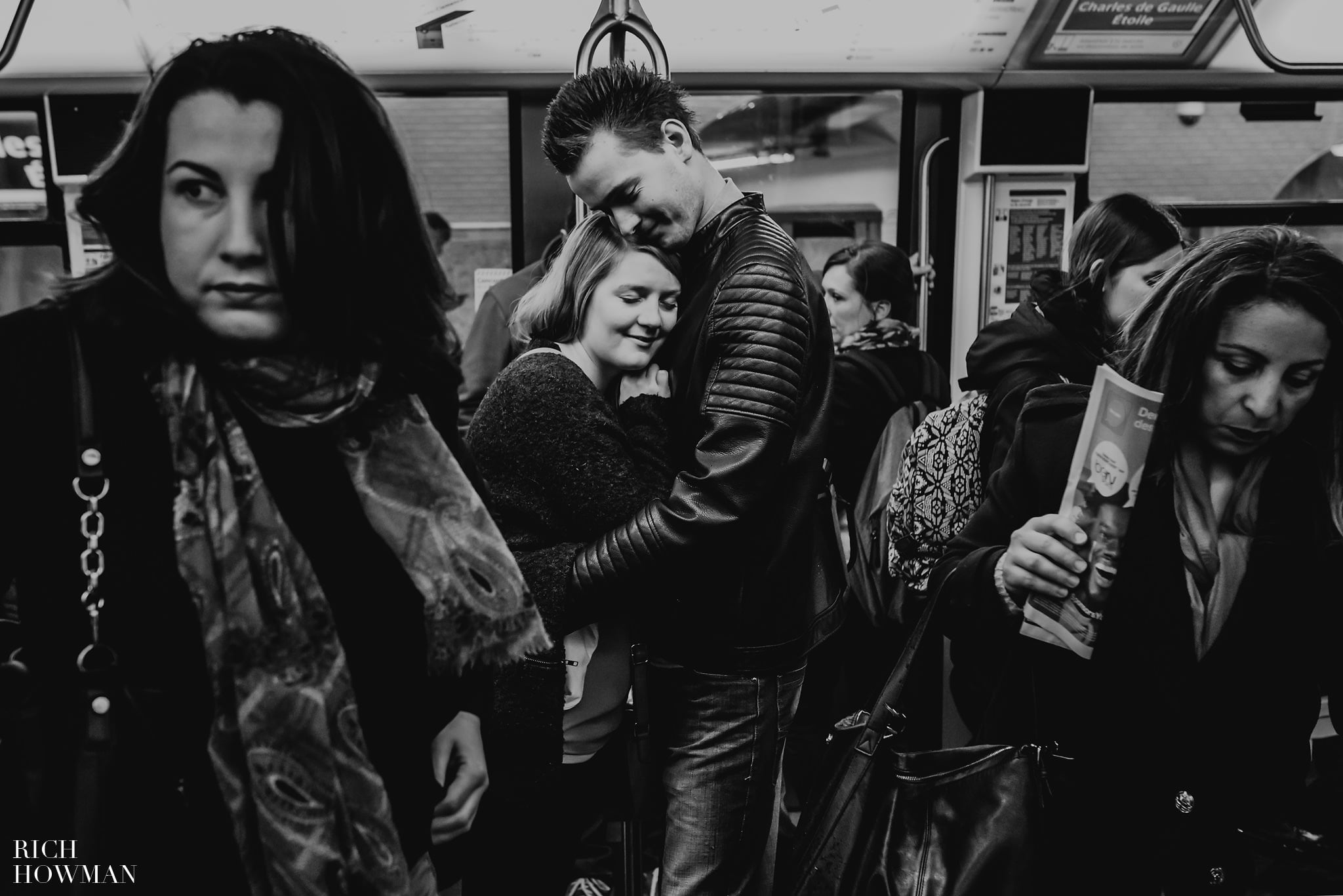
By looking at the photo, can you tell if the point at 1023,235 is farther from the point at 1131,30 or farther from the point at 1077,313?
the point at 1077,313

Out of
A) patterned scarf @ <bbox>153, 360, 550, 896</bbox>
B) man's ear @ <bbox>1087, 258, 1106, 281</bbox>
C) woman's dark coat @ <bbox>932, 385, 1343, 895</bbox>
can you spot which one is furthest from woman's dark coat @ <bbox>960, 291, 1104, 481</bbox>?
patterned scarf @ <bbox>153, 360, 550, 896</bbox>

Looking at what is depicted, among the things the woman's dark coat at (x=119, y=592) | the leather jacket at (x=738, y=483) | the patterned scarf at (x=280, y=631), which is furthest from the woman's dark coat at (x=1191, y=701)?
the woman's dark coat at (x=119, y=592)

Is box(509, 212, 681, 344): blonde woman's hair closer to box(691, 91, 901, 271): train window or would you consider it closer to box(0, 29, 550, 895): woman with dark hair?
box(0, 29, 550, 895): woman with dark hair

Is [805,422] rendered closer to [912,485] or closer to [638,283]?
[638,283]

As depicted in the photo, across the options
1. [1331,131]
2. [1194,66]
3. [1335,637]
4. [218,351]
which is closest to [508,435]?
[218,351]

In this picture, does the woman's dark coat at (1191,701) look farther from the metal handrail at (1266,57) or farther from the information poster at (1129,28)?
the information poster at (1129,28)

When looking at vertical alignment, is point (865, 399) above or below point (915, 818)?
above

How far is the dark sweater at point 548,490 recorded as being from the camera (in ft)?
5.51

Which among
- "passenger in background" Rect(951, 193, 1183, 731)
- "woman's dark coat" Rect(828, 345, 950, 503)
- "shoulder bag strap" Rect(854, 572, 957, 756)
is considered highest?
"passenger in background" Rect(951, 193, 1183, 731)

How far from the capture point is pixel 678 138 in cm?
181

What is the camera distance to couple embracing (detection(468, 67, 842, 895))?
165 centimetres

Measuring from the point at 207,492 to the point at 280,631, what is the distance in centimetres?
15

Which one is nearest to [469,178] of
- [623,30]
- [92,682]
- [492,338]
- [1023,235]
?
[492,338]

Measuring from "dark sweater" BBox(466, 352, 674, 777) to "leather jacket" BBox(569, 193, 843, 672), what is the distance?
5cm
